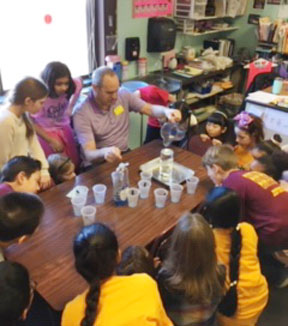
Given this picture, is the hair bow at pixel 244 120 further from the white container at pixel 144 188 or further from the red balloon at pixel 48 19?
the red balloon at pixel 48 19

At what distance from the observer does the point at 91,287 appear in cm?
109

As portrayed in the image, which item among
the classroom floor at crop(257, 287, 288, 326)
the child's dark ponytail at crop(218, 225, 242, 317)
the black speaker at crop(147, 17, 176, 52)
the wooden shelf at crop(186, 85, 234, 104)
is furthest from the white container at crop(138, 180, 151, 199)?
the wooden shelf at crop(186, 85, 234, 104)

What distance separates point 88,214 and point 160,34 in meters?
2.53

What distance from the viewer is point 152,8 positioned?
139 inches

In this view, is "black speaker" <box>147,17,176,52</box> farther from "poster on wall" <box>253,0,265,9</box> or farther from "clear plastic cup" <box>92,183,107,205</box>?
"clear plastic cup" <box>92,183,107,205</box>

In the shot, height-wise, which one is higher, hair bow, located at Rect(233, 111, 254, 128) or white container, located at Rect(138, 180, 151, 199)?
hair bow, located at Rect(233, 111, 254, 128)

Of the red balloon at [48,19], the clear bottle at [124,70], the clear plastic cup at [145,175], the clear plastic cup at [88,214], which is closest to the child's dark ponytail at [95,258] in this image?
the clear plastic cup at [88,214]

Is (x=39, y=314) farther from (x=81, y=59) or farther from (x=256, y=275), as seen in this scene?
(x=81, y=59)

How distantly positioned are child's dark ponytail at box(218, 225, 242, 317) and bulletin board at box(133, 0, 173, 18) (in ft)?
8.81

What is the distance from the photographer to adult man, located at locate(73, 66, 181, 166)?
2.22 m

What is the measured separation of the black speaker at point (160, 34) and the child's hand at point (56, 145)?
174 centimetres

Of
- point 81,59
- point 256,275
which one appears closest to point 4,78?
point 81,59

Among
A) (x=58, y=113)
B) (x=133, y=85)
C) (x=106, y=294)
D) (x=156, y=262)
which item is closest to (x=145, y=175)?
(x=156, y=262)

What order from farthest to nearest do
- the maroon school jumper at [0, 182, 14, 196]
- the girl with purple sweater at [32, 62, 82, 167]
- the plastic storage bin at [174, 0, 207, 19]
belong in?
the plastic storage bin at [174, 0, 207, 19] → the girl with purple sweater at [32, 62, 82, 167] → the maroon school jumper at [0, 182, 14, 196]
